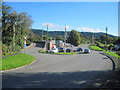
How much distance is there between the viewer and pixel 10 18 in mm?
22672

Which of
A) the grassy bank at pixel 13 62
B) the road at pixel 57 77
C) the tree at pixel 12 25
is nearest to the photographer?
the road at pixel 57 77

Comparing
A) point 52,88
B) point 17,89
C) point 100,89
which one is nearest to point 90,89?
point 100,89

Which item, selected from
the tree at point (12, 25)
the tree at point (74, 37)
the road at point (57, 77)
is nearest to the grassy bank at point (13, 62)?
the road at point (57, 77)

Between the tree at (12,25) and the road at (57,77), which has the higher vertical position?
the tree at (12,25)

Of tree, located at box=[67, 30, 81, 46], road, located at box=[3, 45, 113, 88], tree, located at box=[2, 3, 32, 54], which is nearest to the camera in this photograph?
road, located at box=[3, 45, 113, 88]

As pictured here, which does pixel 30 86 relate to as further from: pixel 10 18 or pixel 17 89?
pixel 10 18

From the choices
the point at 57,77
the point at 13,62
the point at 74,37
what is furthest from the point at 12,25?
the point at 74,37

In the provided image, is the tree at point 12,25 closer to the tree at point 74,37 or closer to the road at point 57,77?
the road at point 57,77

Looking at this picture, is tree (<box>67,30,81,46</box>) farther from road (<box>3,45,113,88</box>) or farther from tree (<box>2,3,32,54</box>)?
road (<box>3,45,113,88</box>)

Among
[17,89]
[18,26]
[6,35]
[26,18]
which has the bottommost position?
[17,89]

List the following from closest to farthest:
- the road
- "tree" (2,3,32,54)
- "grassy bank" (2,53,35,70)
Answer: the road, "grassy bank" (2,53,35,70), "tree" (2,3,32,54)

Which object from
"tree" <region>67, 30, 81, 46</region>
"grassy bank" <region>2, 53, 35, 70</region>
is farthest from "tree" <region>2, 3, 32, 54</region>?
"tree" <region>67, 30, 81, 46</region>

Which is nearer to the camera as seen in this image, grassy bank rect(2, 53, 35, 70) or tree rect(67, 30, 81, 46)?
grassy bank rect(2, 53, 35, 70)

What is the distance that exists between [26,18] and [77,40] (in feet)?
205
